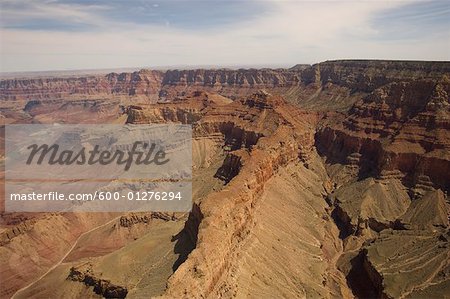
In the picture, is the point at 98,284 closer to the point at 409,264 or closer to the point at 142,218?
the point at 142,218

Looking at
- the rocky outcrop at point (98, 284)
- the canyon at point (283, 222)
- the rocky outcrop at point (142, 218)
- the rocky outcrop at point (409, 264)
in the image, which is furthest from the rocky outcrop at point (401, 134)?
the rocky outcrop at point (98, 284)

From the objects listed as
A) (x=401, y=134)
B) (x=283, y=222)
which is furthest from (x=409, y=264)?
(x=401, y=134)

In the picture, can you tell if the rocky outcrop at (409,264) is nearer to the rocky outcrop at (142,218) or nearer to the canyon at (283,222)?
the canyon at (283,222)

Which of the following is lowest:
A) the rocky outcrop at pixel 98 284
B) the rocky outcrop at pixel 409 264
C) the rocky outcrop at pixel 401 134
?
the rocky outcrop at pixel 98 284

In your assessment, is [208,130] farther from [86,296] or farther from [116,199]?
[86,296]

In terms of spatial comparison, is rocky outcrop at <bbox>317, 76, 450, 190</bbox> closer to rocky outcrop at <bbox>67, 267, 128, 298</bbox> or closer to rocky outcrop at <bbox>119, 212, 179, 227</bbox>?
rocky outcrop at <bbox>119, 212, 179, 227</bbox>

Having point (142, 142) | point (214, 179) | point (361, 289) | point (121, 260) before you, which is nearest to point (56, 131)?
point (142, 142)

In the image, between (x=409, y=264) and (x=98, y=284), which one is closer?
(x=98, y=284)

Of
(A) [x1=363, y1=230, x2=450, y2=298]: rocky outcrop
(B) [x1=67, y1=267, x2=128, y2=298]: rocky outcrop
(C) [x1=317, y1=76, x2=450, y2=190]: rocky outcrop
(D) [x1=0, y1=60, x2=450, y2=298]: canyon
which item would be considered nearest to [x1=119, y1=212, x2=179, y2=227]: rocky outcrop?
(D) [x1=0, y1=60, x2=450, y2=298]: canyon

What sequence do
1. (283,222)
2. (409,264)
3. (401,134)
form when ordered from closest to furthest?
(409,264)
(283,222)
(401,134)
